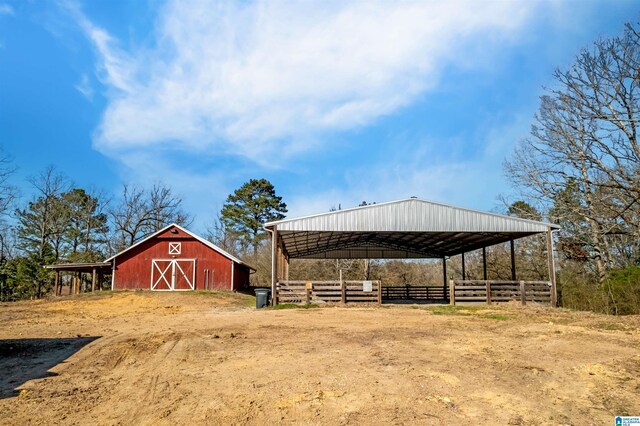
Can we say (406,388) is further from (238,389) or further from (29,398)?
(29,398)

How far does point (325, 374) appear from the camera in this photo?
6.36 metres

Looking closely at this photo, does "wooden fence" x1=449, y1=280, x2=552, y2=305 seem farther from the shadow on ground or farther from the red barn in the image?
the red barn

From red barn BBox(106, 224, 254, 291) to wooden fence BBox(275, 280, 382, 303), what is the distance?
34.0 ft

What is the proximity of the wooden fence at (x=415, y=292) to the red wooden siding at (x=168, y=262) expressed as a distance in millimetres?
11001

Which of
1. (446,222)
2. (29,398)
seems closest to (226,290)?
(446,222)

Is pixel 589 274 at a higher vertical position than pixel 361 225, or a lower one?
lower

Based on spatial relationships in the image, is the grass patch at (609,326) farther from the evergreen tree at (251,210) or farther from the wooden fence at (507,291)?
the evergreen tree at (251,210)

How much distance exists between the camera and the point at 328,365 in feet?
22.6

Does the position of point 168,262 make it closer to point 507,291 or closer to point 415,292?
point 415,292

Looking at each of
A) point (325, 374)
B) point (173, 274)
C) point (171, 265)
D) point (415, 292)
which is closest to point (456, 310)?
point (325, 374)

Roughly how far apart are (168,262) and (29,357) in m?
20.6

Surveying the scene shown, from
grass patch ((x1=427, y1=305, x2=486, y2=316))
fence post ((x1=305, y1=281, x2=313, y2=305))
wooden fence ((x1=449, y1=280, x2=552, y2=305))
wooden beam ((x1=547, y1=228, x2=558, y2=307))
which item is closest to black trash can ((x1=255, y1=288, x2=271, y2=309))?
fence post ((x1=305, y1=281, x2=313, y2=305))

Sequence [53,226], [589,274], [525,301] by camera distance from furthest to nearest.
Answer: [53,226] < [589,274] < [525,301]

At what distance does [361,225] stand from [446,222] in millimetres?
3708
